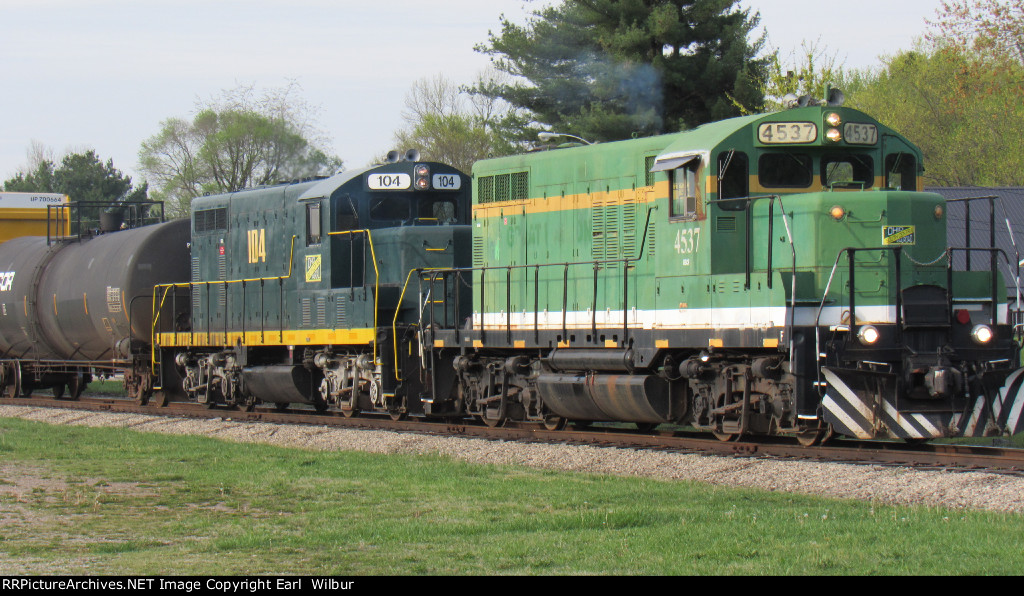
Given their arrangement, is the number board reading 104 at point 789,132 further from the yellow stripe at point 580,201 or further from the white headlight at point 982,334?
the white headlight at point 982,334

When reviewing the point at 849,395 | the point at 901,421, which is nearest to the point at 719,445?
the point at 849,395

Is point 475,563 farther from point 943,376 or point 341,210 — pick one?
point 341,210

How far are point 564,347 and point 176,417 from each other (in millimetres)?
7462

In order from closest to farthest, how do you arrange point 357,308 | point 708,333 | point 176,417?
1. point 708,333
2. point 357,308
3. point 176,417

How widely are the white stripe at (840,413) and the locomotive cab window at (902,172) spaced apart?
109 inches

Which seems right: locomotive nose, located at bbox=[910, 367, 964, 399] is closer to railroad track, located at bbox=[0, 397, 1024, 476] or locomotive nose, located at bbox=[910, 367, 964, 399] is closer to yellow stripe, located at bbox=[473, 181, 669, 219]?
railroad track, located at bbox=[0, 397, 1024, 476]

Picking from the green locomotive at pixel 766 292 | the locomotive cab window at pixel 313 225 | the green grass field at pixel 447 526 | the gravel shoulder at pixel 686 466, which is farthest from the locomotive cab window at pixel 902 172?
the locomotive cab window at pixel 313 225

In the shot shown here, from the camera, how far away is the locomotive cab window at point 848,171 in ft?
40.2

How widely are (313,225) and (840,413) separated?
9.31m

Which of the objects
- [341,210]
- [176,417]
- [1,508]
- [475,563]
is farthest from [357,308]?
[475,563]

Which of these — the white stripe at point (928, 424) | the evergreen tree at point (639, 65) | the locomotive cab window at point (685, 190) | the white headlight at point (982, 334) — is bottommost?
the white stripe at point (928, 424)

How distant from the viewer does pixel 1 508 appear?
9.49 metres

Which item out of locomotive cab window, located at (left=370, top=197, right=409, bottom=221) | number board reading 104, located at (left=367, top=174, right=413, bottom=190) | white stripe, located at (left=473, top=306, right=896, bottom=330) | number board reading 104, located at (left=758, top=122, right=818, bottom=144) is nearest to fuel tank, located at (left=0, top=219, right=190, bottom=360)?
locomotive cab window, located at (left=370, top=197, right=409, bottom=221)

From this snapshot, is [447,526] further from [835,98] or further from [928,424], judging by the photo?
[835,98]
